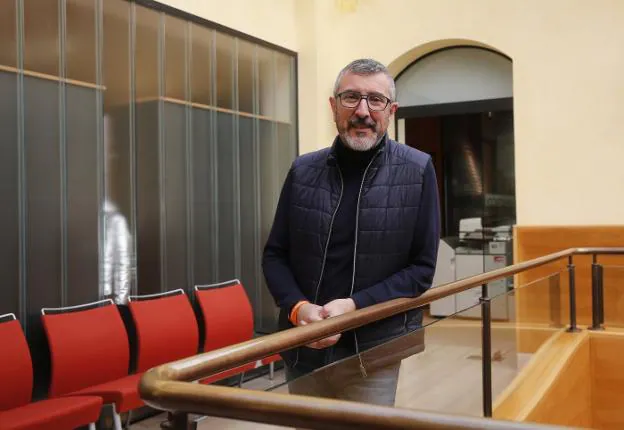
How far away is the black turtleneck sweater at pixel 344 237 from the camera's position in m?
2.26

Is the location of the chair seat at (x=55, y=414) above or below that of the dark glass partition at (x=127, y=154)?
below

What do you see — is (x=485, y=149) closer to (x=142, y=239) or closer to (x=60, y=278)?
(x=142, y=239)

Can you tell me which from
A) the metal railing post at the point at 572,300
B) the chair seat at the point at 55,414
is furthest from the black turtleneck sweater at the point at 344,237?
the metal railing post at the point at 572,300

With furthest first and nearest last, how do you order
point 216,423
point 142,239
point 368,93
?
point 142,239, point 368,93, point 216,423

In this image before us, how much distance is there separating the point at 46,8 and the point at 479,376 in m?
3.67

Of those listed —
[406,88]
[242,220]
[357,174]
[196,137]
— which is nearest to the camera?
[357,174]

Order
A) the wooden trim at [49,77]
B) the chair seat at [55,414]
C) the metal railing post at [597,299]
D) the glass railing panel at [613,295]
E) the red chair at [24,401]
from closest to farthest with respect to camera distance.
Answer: the chair seat at [55,414], the red chair at [24,401], the wooden trim at [49,77], the glass railing panel at [613,295], the metal railing post at [597,299]

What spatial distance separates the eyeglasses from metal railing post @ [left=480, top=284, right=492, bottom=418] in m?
1.68

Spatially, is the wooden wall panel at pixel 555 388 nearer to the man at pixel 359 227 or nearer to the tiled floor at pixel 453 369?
the tiled floor at pixel 453 369

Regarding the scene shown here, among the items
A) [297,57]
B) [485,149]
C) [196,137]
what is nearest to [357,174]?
[196,137]

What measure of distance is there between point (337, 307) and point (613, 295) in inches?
182

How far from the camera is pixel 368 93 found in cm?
217

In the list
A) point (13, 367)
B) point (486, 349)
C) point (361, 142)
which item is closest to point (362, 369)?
point (361, 142)

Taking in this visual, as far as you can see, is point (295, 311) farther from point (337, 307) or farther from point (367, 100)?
point (367, 100)
